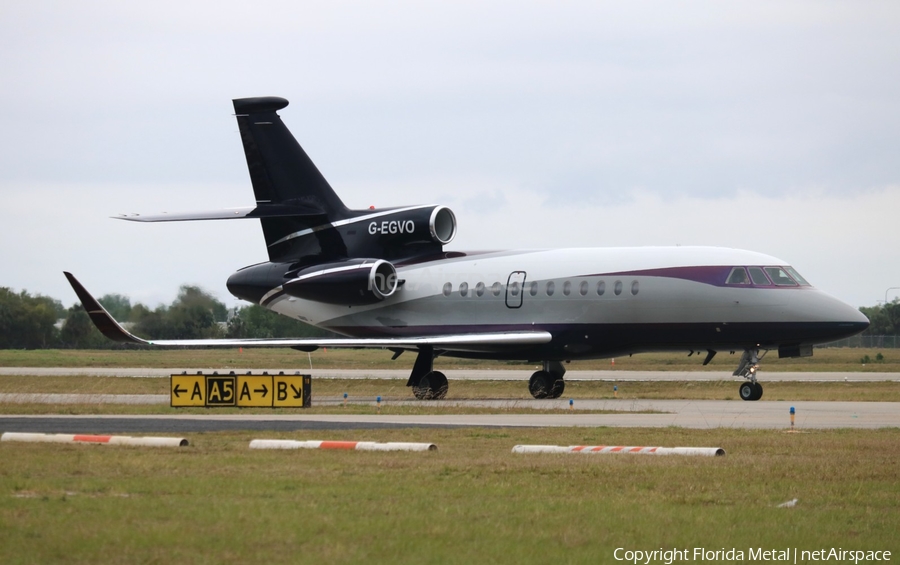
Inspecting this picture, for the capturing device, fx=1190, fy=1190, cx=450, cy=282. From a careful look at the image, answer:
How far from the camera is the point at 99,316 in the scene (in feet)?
102

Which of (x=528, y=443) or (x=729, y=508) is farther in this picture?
(x=528, y=443)

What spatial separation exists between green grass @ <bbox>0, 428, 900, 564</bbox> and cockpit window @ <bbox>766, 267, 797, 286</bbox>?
13204 mm

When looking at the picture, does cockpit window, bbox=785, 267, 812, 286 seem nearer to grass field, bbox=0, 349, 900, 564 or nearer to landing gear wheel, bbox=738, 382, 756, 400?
landing gear wheel, bbox=738, 382, 756, 400

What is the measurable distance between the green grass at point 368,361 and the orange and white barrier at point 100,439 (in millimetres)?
36943

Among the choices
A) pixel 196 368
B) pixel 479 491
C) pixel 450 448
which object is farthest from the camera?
pixel 196 368

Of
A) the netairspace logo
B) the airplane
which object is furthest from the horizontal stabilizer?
the netairspace logo

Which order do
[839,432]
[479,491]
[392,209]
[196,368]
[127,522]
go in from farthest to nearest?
[196,368] → [392,209] → [839,432] → [479,491] → [127,522]

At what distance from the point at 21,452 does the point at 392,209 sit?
20.9 metres

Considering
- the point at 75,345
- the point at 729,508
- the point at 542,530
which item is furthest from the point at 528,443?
the point at 75,345

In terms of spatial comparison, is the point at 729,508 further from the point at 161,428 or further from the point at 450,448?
the point at 161,428

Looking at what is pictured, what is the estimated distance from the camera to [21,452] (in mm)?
16031

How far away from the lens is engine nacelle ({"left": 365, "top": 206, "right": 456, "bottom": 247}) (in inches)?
1374

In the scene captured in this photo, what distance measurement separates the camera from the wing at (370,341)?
31359mm

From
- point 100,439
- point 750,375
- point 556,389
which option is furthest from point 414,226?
point 100,439
